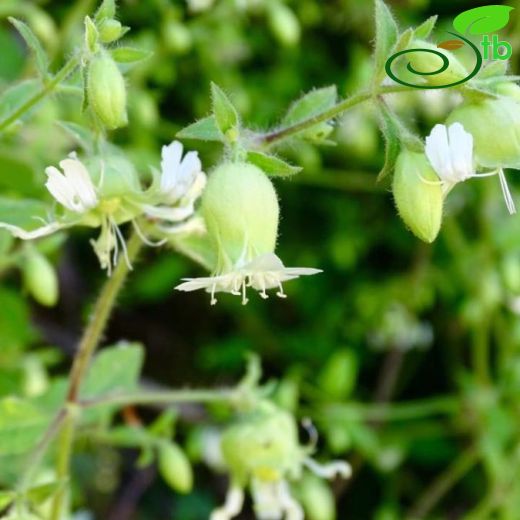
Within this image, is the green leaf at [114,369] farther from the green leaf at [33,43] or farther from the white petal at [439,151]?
the white petal at [439,151]

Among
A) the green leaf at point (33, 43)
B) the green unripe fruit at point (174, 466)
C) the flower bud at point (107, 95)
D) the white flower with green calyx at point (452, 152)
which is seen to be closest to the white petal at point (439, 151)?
the white flower with green calyx at point (452, 152)

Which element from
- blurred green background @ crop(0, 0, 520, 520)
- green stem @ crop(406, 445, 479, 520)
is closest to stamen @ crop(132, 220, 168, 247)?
blurred green background @ crop(0, 0, 520, 520)

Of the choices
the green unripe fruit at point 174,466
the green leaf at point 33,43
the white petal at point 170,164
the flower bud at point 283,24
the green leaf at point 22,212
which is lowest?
the green unripe fruit at point 174,466

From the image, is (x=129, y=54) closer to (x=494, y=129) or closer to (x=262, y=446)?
(x=494, y=129)

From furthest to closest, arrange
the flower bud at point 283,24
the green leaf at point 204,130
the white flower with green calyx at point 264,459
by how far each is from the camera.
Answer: the flower bud at point 283,24
the white flower with green calyx at point 264,459
the green leaf at point 204,130

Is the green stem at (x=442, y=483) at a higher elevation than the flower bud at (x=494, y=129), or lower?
higher

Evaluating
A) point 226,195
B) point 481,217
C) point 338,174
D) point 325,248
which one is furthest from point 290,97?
point 226,195

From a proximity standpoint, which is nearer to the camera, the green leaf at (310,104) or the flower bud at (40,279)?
the green leaf at (310,104)
